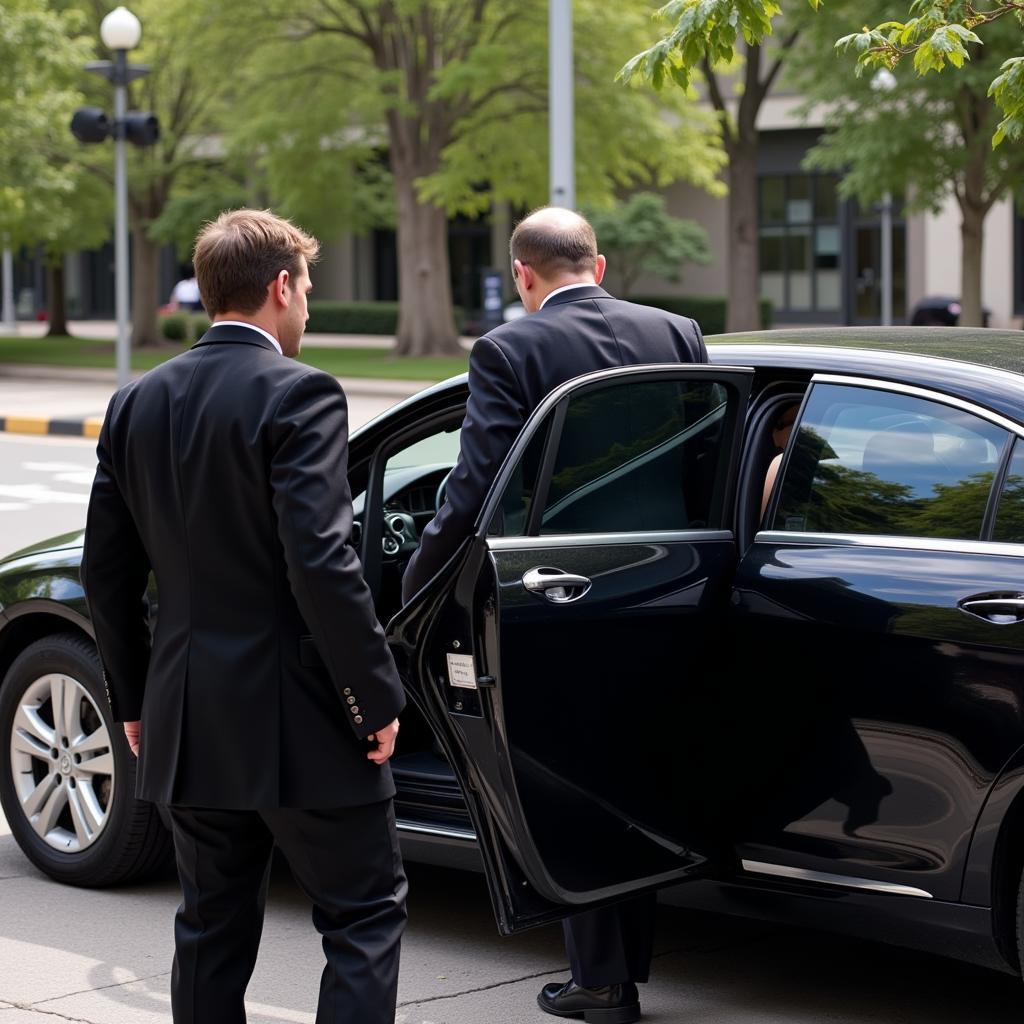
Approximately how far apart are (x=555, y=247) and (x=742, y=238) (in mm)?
27171

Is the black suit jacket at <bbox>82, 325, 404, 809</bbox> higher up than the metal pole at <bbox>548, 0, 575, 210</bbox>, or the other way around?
the metal pole at <bbox>548, 0, 575, 210</bbox>

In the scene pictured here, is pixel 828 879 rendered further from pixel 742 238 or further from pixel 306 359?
pixel 306 359

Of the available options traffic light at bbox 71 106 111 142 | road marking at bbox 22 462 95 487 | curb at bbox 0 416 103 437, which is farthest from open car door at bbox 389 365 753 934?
curb at bbox 0 416 103 437

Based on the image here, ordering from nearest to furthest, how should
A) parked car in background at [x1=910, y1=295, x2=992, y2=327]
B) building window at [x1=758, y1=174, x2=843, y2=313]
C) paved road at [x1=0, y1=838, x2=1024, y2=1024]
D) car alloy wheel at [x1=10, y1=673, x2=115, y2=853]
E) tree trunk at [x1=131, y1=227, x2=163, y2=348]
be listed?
paved road at [x1=0, y1=838, x2=1024, y2=1024] → car alloy wheel at [x1=10, y1=673, x2=115, y2=853] → tree trunk at [x1=131, y1=227, x2=163, y2=348] → parked car in background at [x1=910, y1=295, x2=992, y2=327] → building window at [x1=758, y1=174, x2=843, y2=313]

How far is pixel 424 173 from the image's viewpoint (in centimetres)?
3120

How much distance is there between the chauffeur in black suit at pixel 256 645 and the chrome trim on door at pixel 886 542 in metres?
1.20

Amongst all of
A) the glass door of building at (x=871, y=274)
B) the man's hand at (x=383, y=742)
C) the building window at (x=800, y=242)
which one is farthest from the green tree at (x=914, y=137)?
the building window at (x=800, y=242)

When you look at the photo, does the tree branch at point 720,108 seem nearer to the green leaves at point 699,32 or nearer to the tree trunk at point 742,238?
the tree trunk at point 742,238

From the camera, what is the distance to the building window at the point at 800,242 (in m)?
48.8

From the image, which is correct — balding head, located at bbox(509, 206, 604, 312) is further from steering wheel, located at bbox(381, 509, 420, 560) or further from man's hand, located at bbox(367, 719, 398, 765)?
man's hand, located at bbox(367, 719, 398, 765)

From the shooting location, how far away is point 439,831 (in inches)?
175

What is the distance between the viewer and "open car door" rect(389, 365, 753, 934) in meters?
3.66

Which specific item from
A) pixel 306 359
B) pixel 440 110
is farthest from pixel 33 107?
pixel 306 359

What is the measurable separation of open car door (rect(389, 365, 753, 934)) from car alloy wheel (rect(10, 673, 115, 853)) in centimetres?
169
